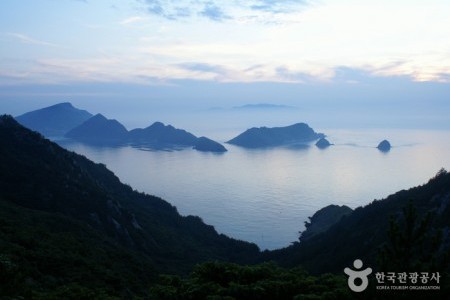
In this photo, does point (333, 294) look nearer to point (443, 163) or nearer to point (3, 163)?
point (3, 163)

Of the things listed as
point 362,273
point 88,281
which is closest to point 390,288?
point 362,273

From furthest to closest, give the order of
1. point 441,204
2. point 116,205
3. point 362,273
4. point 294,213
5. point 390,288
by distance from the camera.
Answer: point 294,213
point 116,205
point 441,204
point 362,273
point 390,288

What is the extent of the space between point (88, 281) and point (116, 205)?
40.7 meters

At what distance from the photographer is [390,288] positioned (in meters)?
11.6

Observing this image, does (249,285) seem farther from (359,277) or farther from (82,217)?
(82,217)

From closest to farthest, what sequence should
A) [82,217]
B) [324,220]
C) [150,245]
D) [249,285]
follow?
[249,285] < [82,217] < [150,245] < [324,220]

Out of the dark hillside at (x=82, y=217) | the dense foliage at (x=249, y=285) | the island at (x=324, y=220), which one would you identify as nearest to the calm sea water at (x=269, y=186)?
the island at (x=324, y=220)

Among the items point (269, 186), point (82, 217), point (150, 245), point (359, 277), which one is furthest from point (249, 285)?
point (269, 186)

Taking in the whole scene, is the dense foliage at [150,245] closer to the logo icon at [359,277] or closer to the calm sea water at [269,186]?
the logo icon at [359,277]

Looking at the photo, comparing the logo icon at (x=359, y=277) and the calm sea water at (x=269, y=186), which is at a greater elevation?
the logo icon at (x=359, y=277)

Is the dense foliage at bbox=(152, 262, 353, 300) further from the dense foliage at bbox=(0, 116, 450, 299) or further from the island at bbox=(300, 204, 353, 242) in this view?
the island at bbox=(300, 204, 353, 242)

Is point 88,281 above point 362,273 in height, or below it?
below

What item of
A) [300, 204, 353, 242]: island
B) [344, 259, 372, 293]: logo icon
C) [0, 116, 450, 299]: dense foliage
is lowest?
[300, 204, 353, 242]: island

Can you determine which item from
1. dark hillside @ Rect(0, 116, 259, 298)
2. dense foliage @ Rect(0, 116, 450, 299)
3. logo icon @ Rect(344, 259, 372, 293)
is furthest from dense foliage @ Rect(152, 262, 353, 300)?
dark hillside @ Rect(0, 116, 259, 298)
